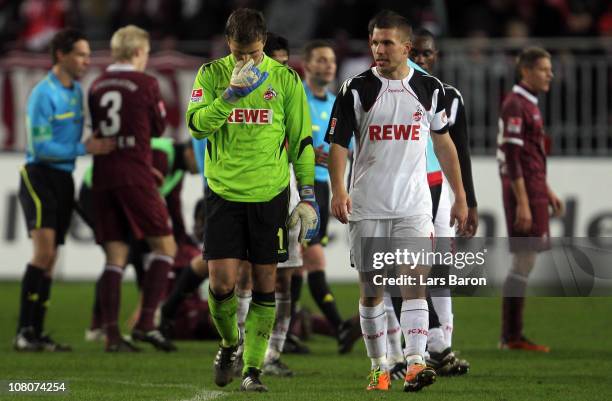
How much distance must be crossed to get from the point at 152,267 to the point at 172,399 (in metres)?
3.34

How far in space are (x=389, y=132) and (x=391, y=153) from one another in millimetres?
123

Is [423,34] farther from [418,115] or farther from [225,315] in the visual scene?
[225,315]

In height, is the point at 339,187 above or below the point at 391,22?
Answer: below

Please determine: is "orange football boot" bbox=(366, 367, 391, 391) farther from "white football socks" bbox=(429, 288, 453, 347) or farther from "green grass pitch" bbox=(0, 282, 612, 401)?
"white football socks" bbox=(429, 288, 453, 347)

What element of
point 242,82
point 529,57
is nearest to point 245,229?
point 242,82

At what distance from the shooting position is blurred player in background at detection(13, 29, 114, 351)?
10633 mm

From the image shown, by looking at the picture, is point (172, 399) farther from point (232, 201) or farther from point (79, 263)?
point (79, 263)

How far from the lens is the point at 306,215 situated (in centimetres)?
773

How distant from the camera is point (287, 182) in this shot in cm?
801

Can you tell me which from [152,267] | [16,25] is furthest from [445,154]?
[16,25]

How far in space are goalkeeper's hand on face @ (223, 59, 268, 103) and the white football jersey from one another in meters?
0.60

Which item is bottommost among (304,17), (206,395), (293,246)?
(206,395)

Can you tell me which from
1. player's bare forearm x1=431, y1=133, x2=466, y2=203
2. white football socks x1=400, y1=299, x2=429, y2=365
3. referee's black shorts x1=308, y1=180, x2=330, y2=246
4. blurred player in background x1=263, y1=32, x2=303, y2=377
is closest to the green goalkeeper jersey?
player's bare forearm x1=431, y1=133, x2=466, y2=203

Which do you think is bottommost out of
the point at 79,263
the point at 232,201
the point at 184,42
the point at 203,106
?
the point at 79,263
